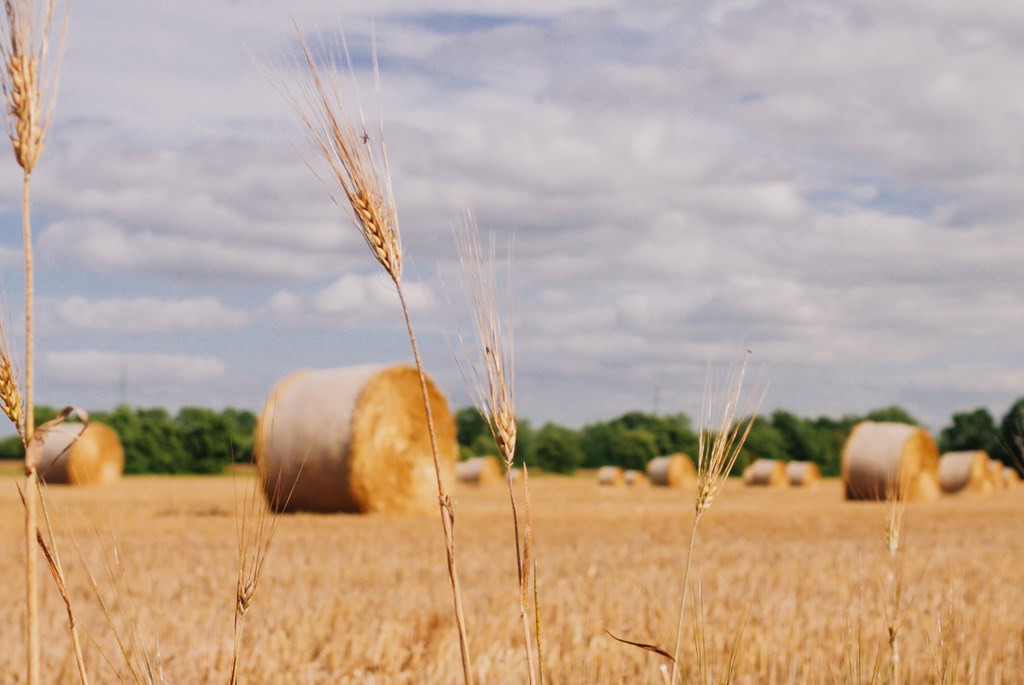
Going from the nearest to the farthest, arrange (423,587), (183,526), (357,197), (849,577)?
(357,197), (423,587), (849,577), (183,526)

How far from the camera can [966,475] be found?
26734 mm

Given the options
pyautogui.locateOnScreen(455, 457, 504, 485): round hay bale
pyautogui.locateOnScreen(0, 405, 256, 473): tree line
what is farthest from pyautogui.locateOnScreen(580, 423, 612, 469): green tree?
pyautogui.locateOnScreen(455, 457, 504, 485): round hay bale

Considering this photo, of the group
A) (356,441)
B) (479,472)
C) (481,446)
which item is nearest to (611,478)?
(479,472)

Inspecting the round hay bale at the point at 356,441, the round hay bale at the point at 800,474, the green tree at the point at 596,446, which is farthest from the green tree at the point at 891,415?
the round hay bale at the point at 356,441

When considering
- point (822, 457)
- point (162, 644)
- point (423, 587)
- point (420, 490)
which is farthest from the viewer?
point (822, 457)

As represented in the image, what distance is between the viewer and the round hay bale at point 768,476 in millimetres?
32875

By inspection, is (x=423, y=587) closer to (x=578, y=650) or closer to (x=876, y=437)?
(x=578, y=650)

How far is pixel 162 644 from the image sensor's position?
4.69 metres

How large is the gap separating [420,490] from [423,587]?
8.55m

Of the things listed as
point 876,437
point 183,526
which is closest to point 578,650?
point 183,526

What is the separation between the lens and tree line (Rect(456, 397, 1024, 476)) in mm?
56062

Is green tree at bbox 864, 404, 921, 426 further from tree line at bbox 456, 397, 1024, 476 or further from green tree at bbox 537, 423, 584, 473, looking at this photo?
green tree at bbox 537, 423, 584, 473

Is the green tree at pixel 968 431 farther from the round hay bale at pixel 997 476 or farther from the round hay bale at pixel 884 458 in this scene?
the round hay bale at pixel 884 458

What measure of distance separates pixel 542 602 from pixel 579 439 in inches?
2159
